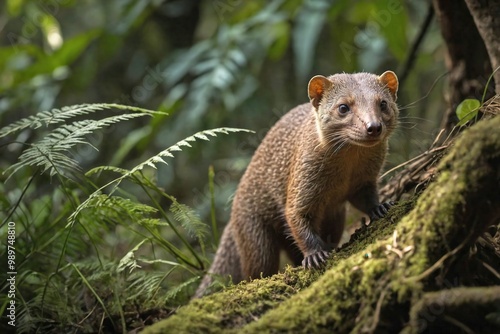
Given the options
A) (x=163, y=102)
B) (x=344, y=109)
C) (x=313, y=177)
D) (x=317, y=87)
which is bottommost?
(x=313, y=177)

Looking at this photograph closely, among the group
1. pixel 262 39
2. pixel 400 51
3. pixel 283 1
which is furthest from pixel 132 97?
pixel 400 51

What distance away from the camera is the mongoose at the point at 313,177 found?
4961mm

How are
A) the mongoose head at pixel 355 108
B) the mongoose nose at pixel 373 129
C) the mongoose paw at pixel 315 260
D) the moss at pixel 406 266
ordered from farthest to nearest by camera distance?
the mongoose head at pixel 355 108 < the mongoose nose at pixel 373 129 < the mongoose paw at pixel 315 260 < the moss at pixel 406 266

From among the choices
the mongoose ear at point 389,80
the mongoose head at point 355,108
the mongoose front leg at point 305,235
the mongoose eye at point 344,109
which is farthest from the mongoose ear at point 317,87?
the mongoose front leg at point 305,235

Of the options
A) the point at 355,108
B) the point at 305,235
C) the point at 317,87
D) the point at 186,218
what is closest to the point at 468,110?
the point at 355,108

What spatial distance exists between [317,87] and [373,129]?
2.97 feet

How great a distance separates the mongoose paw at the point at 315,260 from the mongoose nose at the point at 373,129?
37.8 inches

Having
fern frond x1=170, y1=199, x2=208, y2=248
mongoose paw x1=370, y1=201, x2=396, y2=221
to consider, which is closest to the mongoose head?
mongoose paw x1=370, y1=201, x2=396, y2=221

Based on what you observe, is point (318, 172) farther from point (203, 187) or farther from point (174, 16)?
point (174, 16)

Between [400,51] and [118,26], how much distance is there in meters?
4.33

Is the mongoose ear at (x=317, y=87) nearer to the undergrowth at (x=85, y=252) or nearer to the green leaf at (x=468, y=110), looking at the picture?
the undergrowth at (x=85, y=252)

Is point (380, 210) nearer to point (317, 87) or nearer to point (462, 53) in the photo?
point (317, 87)

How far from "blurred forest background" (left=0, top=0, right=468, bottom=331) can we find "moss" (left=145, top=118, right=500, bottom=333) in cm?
181

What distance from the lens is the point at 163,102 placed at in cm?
948
